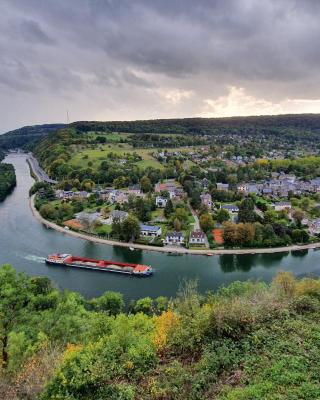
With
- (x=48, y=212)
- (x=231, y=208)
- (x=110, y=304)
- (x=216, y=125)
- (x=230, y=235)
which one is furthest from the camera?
(x=216, y=125)

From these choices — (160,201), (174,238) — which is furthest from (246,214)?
(160,201)

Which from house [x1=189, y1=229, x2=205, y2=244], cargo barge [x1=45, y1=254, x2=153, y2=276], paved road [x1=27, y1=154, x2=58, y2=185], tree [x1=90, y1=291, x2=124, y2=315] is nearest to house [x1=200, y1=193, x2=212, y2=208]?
house [x1=189, y1=229, x2=205, y2=244]

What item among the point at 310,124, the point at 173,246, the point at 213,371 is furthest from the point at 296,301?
the point at 310,124

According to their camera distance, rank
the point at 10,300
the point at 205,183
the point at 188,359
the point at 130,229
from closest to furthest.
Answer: the point at 188,359
the point at 10,300
the point at 130,229
the point at 205,183

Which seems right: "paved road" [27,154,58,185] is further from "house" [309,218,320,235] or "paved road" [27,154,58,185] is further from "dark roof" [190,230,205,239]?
"house" [309,218,320,235]

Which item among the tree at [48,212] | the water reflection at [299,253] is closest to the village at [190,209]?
the tree at [48,212]

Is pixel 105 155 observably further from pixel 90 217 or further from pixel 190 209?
pixel 90 217
